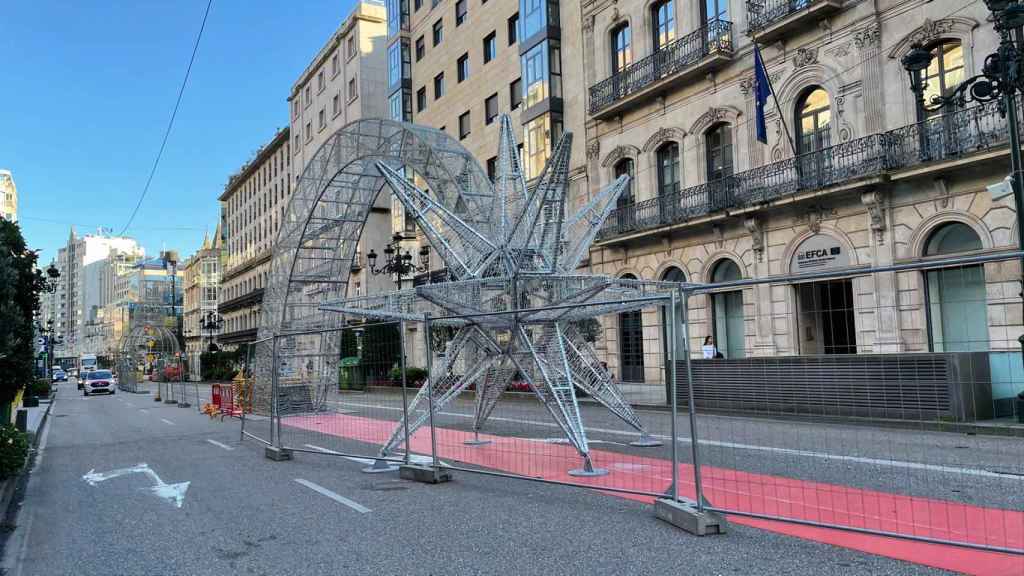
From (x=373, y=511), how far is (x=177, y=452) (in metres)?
7.65

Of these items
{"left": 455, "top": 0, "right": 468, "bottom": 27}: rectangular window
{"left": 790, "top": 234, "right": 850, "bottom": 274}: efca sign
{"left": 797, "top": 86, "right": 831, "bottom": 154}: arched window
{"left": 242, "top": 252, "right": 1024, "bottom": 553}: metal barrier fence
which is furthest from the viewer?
{"left": 455, "top": 0, "right": 468, "bottom": 27}: rectangular window

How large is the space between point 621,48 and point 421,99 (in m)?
18.1

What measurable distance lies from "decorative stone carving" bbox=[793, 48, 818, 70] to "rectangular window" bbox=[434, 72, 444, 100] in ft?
78.5

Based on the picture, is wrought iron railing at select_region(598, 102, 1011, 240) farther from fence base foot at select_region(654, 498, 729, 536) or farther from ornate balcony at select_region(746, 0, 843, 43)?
fence base foot at select_region(654, 498, 729, 536)

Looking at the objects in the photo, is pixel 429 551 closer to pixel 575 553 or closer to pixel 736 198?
pixel 575 553

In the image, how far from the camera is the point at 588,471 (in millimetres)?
9219

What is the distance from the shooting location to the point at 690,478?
28.3 feet

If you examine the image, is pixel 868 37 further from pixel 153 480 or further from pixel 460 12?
pixel 460 12

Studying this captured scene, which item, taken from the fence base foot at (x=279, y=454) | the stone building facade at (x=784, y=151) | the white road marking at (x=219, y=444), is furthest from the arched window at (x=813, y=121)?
the white road marking at (x=219, y=444)

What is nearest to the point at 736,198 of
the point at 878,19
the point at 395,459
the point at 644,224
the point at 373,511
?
the point at 644,224

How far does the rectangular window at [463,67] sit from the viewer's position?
40.2m

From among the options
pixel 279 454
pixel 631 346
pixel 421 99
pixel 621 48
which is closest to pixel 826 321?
pixel 631 346

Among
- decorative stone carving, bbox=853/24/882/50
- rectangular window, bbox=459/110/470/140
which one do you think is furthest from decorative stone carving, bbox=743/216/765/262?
rectangular window, bbox=459/110/470/140

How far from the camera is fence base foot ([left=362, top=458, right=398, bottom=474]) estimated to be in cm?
1045
